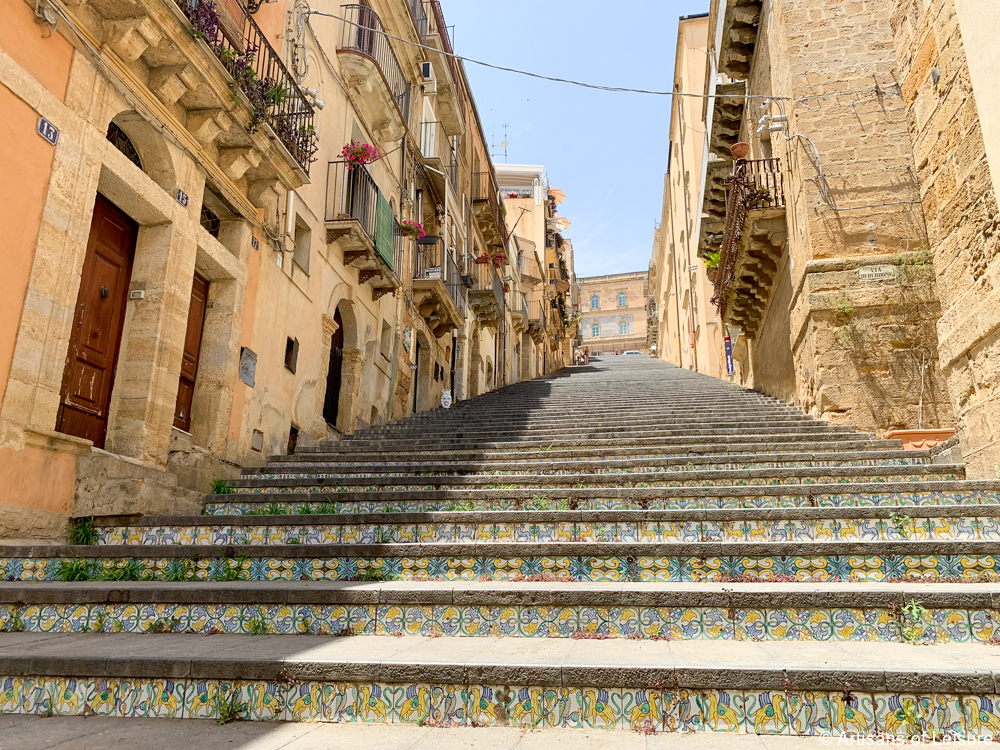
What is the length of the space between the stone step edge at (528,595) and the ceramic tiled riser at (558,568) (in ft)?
0.87

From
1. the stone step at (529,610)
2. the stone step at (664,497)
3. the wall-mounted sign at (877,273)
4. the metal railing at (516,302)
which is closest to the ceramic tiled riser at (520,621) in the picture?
the stone step at (529,610)

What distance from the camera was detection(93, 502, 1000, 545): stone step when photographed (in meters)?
4.31

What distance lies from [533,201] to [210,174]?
34392 mm

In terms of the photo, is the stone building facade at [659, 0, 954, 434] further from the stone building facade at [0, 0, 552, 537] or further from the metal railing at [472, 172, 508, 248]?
the metal railing at [472, 172, 508, 248]

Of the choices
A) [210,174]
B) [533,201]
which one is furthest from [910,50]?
[533,201]

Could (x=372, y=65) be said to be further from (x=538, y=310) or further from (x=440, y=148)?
(x=538, y=310)

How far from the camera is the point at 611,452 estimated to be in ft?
25.0

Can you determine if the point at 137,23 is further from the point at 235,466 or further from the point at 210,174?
the point at 235,466

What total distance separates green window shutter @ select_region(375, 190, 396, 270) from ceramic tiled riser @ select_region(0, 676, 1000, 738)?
9346 mm

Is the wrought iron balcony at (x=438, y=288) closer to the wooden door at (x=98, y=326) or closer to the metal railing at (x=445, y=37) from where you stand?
the metal railing at (x=445, y=37)

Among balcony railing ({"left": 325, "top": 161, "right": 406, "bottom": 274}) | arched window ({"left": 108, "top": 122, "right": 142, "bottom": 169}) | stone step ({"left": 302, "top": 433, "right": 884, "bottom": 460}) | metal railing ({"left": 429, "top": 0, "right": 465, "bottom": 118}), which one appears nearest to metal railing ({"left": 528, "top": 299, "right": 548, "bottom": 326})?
metal railing ({"left": 429, "top": 0, "right": 465, "bottom": 118})

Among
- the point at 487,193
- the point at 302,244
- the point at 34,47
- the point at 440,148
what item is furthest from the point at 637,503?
the point at 487,193

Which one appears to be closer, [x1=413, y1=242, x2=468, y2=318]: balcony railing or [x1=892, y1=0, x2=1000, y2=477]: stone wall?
[x1=892, y1=0, x2=1000, y2=477]: stone wall

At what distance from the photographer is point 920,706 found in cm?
245
